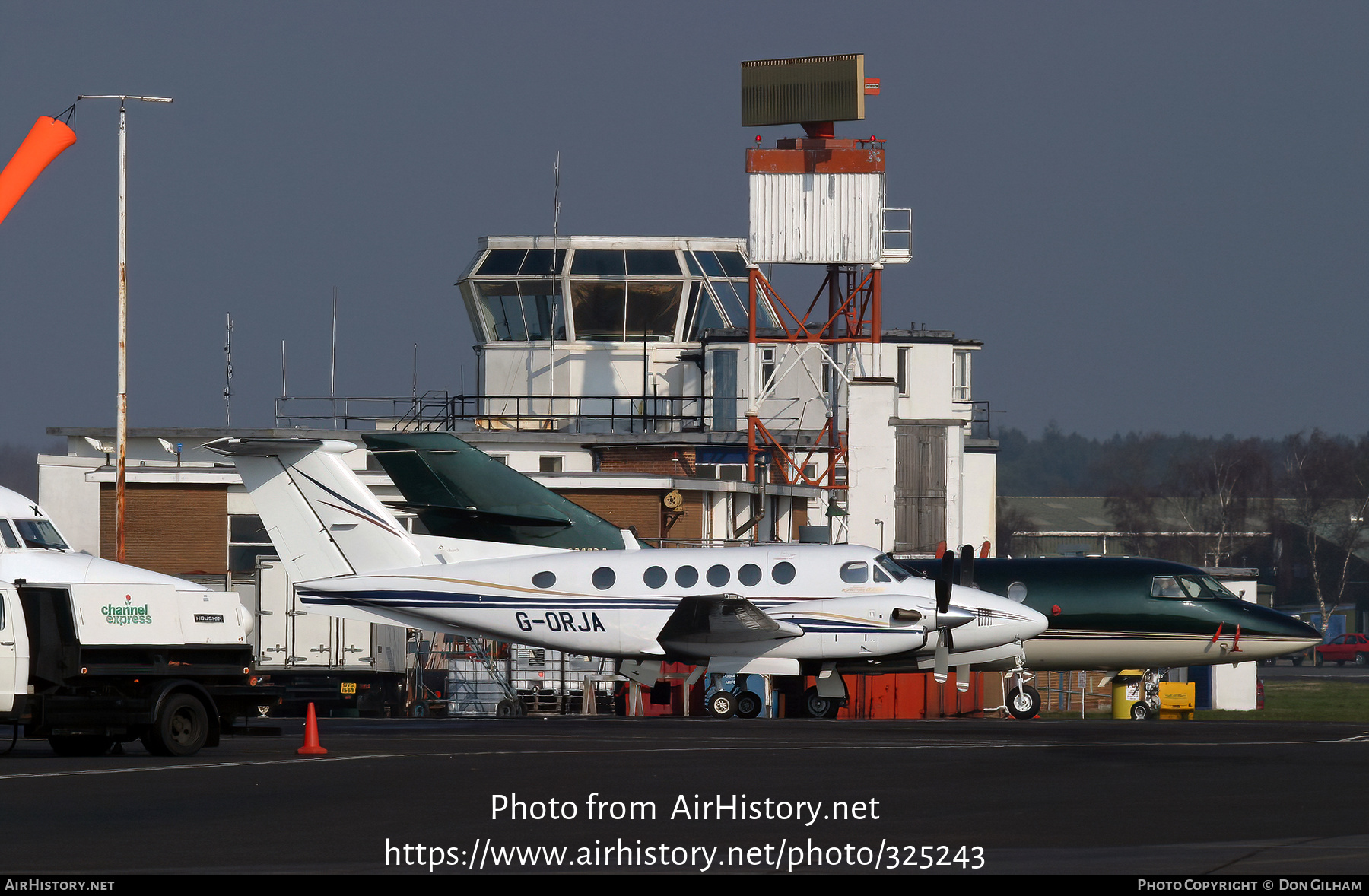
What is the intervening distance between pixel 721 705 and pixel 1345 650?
73.2 metres

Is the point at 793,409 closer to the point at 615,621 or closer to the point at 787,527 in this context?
the point at 787,527

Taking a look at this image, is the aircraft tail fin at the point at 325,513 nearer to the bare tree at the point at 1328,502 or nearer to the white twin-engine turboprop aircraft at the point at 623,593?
the white twin-engine turboprop aircraft at the point at 623,593

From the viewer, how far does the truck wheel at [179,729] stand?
20.2 metres

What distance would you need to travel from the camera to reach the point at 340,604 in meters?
30.7

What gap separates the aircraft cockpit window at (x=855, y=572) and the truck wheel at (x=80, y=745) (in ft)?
43.5

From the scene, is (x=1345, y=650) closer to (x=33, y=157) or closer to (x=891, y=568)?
(x=891, y=568)

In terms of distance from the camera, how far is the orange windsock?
26734mm

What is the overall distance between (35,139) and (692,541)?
1936cm

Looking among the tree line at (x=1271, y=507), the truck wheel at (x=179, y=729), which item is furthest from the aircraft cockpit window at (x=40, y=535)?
the tree line at (x=1271, y=507)

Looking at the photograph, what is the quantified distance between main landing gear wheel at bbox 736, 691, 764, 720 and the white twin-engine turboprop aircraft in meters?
2.35

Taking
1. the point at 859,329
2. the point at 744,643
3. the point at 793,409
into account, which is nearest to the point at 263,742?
the point at 744,643

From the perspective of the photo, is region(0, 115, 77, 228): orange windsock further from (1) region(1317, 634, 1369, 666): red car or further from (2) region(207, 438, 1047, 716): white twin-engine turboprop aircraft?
(1) region(1317, 634, 1369, 666): red car

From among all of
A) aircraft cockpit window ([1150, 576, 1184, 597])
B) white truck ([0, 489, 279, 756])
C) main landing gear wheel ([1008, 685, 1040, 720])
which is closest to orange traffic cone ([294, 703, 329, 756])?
white truck ([0, 489, 279, 756])

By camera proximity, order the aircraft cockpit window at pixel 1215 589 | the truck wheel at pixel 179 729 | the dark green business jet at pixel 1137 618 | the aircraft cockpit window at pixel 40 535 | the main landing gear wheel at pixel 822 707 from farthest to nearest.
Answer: the main landing gear wheel at pixel 822 707, the aircraft cockpit window at pixel 1215 589, the dark green business jet at pixel 1137 618, the aircraft cockpit window at pixel 40 535, the truck wheel at pixel 179 729
